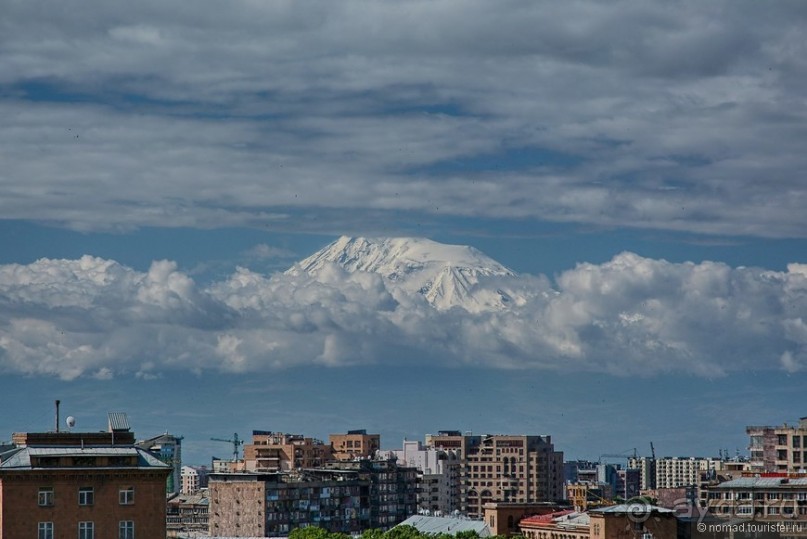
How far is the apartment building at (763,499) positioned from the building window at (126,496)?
4547 inches

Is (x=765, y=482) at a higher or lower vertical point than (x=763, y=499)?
higher

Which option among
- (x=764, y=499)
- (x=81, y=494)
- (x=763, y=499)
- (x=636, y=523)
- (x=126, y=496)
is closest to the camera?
(x=81, y=494)

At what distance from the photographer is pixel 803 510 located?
188 m

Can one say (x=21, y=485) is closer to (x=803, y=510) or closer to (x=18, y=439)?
(x=18, y=439)

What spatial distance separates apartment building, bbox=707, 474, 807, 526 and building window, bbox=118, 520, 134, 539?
116 metres

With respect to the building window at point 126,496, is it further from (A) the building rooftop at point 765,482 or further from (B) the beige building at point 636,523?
(A) the building rooftop at point 765,482

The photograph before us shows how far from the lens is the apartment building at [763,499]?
188875 mm

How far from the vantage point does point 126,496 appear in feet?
278

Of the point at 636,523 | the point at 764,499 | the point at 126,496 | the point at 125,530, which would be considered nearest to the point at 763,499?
the point at 764,499

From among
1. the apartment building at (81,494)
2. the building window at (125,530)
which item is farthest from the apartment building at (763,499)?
the building window at (125,530)

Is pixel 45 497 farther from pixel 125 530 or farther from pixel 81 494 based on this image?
pixel 125 530

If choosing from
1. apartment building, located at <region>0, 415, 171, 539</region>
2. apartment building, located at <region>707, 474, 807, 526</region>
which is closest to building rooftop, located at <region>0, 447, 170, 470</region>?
apartment building, located at <region>0, 415, 171, 539</region>

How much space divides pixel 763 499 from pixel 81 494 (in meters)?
122

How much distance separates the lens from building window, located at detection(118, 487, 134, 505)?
278ft
